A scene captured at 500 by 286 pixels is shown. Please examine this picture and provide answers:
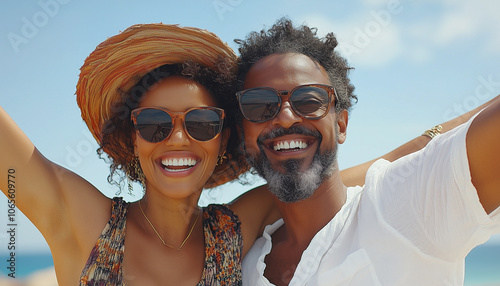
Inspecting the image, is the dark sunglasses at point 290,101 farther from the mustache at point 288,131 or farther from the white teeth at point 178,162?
the white teeth at point 178,162

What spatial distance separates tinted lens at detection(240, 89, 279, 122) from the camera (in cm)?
308

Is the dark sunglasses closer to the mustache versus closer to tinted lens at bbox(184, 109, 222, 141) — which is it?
the mustache

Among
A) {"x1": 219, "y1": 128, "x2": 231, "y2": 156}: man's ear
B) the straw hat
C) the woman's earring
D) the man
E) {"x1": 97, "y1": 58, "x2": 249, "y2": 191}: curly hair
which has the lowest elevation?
the man

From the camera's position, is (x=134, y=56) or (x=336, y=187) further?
(x=134, y=56)

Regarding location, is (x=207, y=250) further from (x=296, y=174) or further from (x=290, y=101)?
(x=290, y=101)

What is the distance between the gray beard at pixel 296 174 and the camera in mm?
2990

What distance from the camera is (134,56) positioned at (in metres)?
3.26

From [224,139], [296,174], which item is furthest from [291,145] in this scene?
[224,139]

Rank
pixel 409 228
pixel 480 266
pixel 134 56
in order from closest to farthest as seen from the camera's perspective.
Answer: pixel 409 228
pixel 134 56
pixel 480 266

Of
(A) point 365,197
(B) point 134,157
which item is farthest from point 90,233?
(A) point 365,197

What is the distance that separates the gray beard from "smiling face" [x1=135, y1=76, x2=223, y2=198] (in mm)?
401

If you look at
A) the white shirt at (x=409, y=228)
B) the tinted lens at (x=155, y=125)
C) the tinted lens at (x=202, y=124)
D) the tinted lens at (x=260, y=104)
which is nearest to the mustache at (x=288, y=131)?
the tinted lens at (x=260, y=104)

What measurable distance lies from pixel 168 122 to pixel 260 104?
0.64 meters

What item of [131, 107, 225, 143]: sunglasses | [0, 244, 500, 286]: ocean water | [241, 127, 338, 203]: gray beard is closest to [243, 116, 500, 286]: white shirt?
[241, 127, 338, 203]: gray beard
